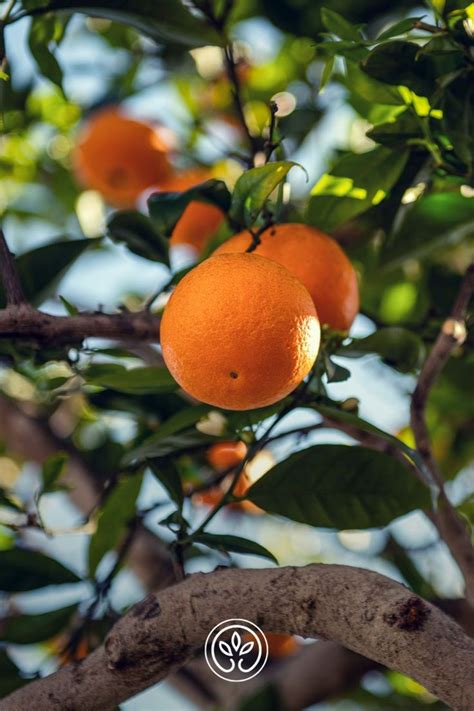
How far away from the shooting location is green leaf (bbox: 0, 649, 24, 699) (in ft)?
3.90

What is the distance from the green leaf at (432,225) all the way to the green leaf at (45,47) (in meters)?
0.56

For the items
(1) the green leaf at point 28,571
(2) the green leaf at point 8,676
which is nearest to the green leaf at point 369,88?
(1) the green leaf at point 28,571

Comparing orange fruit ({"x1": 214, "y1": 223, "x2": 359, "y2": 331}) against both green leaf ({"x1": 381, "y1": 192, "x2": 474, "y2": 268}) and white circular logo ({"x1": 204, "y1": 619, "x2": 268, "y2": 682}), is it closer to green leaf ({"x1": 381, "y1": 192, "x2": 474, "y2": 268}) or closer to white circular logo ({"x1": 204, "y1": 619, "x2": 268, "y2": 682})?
green leaf ({"x1": 381, "y1": 192, "x2": 474, "y2": 268})

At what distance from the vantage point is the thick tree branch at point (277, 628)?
80 cm

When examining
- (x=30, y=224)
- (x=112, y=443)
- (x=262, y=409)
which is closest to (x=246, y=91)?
(x=30, y=224)

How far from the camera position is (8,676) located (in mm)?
1211

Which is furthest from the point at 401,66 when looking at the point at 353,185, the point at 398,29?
the point at 353,185

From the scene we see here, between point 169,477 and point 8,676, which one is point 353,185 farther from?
point 8,676

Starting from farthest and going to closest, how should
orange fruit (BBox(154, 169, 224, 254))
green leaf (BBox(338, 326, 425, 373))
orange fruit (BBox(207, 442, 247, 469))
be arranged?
orange fruit (BBox(207, 442, 247, 469)) → orange fruit (BBox(154, 169, 224, 254)) → green leaf (BBox(338, 326, 425, 373))

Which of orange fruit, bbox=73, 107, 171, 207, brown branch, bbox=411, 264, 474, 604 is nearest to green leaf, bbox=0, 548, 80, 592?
brown branch, bbox=411, 264, 474, 604

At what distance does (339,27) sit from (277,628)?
27.6 inches

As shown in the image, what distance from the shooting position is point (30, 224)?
2.41 meters

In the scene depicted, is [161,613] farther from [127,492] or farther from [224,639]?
[127,492]

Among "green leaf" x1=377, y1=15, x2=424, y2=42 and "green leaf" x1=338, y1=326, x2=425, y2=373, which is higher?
"green leaf" x1=377, y1=15, x2=424, y2=42
